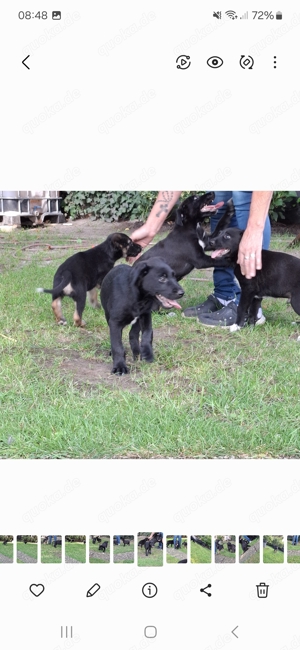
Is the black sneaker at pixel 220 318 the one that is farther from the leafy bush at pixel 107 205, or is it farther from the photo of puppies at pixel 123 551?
the leafy bush at pixel 107 205

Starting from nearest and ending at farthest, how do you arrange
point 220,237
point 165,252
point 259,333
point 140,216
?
point 259,333 < point 220,237 < point 165,252 < point 140,216

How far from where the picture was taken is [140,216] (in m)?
12.5

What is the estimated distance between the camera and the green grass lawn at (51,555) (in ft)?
6.32

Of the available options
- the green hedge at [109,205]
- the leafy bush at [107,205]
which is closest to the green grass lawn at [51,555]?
the green hedge at [109,205]

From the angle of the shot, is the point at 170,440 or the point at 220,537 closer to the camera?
the point at 220,537

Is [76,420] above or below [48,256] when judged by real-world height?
above

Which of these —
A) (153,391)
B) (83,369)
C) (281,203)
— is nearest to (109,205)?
(281,203)

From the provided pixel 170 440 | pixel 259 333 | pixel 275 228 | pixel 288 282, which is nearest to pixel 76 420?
pixel 170 440

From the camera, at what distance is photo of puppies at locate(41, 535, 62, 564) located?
6.32 ft

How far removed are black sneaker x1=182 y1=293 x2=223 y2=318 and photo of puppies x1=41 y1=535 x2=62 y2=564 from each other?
3908 millimetres

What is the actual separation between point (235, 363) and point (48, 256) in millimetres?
4983

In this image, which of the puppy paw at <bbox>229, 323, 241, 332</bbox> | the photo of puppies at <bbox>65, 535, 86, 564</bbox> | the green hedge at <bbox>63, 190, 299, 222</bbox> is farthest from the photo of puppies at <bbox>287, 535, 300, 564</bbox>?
the green hedge at <bbox>63, 190, 299, 222</bbox>

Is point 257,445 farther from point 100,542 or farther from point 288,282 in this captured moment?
point 288,282
